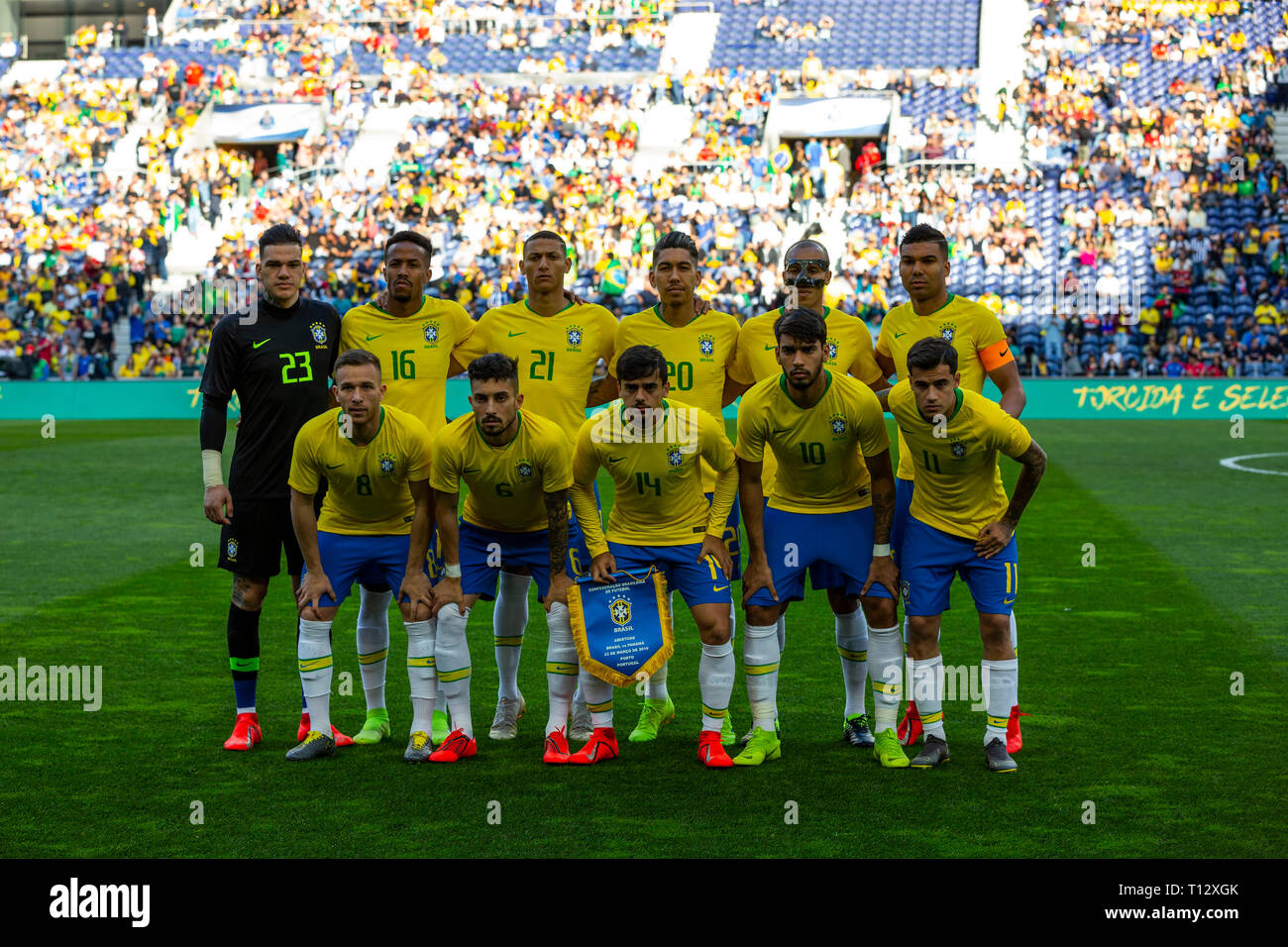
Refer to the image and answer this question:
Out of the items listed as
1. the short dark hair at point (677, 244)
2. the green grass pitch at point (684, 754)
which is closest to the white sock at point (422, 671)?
the green grass pitch at point (684, 754)

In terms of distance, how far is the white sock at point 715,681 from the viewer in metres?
6.08

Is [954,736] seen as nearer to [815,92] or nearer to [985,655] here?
[985,655]

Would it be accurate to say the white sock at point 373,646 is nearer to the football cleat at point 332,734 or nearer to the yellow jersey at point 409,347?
the football cleat at point 332,734

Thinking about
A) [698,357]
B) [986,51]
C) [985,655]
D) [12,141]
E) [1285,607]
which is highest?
[986,51]

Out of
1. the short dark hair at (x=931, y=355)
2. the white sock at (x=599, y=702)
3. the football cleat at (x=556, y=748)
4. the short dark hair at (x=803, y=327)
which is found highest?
the short dark hair at (x=803, y=327)

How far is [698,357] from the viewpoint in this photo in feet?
21.9

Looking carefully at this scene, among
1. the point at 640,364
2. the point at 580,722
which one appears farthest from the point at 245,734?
the point at 640,364

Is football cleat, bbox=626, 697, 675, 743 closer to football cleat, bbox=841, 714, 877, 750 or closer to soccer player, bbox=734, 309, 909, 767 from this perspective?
soccer player, bbox=734, 309, 909, 767

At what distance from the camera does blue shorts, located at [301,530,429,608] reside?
6.25 metres

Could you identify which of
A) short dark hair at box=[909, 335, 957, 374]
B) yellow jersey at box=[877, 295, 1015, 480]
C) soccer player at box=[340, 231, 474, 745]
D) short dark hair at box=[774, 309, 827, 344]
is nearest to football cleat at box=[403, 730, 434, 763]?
soccer player at box=[340, 231, 474, 745]

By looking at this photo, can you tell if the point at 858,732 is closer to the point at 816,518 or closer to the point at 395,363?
the point at 816,518

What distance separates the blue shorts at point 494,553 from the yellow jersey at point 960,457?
5.10 feet
